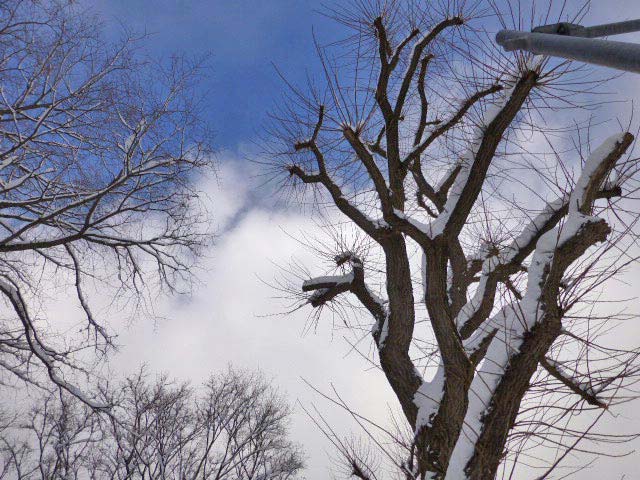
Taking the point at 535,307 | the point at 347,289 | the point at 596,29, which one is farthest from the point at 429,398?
the point at 596,29

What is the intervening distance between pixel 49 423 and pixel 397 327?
663 inches

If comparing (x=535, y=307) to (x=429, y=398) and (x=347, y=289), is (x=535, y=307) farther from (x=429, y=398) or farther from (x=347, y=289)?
(x=347, y=289)

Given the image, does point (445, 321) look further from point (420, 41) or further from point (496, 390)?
point (420, 41)

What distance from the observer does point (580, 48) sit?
4.93 feet

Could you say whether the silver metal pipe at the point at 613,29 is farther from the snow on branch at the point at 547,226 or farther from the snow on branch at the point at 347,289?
the snow on branch at the point at 347,289

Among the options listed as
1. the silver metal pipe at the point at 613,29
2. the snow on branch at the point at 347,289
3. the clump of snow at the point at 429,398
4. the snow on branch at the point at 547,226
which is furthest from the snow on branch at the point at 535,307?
the snow on branch at the point at 347,289

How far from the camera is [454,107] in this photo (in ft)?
17.6

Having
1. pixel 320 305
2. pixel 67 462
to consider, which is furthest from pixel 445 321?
pixel 67 462

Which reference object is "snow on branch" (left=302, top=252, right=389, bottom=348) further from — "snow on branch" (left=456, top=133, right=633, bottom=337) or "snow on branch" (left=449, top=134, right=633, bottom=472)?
"snow on branch" (left=449, top=134, right=633, bottom=472)

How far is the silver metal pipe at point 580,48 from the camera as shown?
51.6 inches

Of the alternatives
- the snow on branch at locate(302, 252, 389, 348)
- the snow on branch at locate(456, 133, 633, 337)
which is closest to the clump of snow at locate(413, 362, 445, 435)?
the snow on branch at locate(456, 133, 633, 337)

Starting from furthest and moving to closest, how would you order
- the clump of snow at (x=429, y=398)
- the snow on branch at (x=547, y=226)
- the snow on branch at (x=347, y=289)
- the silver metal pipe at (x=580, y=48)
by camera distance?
the snow on branch at (x=347, y=289) → the clump of snow at (x=429, y=398) → the snow on branch at (x=547, y=226) → the silver metal pipe at (x=580, y=48)

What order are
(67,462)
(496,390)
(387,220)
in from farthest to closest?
(67,462)
(387,220)
(496,390)

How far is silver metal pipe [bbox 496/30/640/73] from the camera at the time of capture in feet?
4.30
